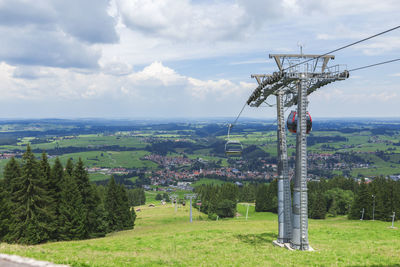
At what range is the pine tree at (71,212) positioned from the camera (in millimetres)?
42594

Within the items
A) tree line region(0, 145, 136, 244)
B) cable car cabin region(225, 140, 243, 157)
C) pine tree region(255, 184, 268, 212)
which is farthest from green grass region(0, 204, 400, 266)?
pine tree region(255, 184, 268, 212)

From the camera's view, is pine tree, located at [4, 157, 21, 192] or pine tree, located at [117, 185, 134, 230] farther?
pine tree, located at [117, 185, 134, 230]

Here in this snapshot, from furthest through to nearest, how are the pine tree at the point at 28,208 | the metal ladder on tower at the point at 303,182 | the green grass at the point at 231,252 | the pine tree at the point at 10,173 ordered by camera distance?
the pine tree at the point at 10,173 < the pine tree at the point at 28,208 < the metal ladder on tower at the point at 303,182 < the green grass at the point at 231,252

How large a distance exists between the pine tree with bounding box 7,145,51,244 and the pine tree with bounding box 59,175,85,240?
2774 mm

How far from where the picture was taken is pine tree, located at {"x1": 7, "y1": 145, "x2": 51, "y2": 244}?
38.8m

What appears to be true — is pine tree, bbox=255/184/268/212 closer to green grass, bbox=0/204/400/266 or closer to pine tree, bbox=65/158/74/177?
green grass, bbox=0/204/400/266

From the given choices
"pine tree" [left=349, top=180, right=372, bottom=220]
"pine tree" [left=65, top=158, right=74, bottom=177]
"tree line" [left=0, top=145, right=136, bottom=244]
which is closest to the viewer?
"tree line" [left=0, top=145, right=136, bottom=244]

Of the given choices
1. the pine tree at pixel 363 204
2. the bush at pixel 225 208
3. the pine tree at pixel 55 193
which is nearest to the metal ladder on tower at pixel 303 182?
the pine tree at pixel 55 193

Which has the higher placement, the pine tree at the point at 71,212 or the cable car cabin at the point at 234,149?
the cable car cabin at the point at 234,149

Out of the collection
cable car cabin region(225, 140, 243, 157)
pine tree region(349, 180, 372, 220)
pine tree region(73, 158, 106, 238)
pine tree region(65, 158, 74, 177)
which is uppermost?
cable car cabin region(225, 140, 243, 157)

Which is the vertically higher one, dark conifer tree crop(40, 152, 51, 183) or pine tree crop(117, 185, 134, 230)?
dark conifer tree crop(40, 152, 51, 183)

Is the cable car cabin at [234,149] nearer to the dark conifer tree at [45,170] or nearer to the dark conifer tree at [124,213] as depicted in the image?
the dark conifer tree at [45,170]

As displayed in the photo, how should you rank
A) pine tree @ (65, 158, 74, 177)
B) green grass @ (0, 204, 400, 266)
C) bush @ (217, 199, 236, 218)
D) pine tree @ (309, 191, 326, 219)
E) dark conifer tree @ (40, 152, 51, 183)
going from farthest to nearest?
bush @ (217, 199, 236, 218)
pine tree @ (309, 191, 326, 219)
pine tree @ (65, 158, 74, 177)
dark conifer tree @ (40, 152, 51, 183)
green grass @ (0, 204, 400, 266)

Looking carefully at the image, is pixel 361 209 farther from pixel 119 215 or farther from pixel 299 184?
pixel 299 184
